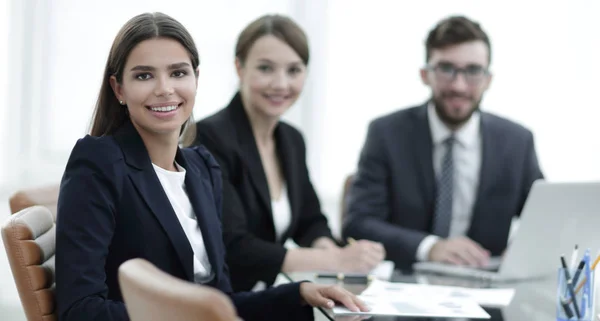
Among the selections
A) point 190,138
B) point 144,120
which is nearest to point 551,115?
point 190,138

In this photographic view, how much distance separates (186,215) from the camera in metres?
1.76

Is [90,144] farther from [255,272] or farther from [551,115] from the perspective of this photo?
[551,115]

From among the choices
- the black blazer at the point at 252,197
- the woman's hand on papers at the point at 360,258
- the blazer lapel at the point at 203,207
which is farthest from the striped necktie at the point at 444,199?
the blazer lapel at the point at 203,207

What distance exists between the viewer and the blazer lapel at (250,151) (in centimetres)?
261

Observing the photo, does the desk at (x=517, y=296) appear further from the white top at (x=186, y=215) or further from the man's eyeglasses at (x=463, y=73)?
the man's eyeglasses at (x=463, y=73)

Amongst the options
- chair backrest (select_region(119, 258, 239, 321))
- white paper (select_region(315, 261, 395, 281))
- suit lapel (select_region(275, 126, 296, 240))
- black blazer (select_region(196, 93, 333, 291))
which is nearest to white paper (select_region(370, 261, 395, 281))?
white paper (select_region(315, 261, 395, 281))

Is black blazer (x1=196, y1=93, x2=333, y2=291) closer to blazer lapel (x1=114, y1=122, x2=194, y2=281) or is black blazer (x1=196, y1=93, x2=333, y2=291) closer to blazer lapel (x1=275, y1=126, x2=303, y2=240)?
blazer lapel (x1=275, y1=126, x2=303, y2=240)

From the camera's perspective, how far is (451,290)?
1.94 meters

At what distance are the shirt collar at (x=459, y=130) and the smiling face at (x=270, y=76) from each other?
0.66 metres

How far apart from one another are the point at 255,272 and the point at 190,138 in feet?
1.93

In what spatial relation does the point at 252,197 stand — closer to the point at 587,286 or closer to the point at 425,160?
the point at 425,160

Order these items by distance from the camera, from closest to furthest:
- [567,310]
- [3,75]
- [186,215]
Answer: [567,310] < [186,215] < [3,75]

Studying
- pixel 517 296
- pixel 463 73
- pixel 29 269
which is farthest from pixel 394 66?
pixel 29 269

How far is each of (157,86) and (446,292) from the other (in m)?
0.89
